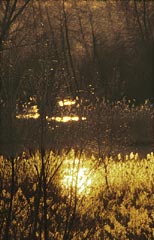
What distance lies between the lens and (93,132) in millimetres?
17766

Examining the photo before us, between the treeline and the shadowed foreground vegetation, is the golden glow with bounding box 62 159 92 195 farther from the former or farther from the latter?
the treeline

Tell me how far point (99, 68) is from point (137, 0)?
893 cm

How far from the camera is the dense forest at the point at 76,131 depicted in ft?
19.8

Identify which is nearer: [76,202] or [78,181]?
[76,202]

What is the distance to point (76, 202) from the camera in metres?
6.19

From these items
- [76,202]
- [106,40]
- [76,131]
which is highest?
[106,40]

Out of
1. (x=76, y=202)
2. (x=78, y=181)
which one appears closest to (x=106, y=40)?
(x=78, y=181)

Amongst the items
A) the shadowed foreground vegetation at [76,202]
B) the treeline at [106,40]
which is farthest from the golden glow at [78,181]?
the treeline at [106,40]

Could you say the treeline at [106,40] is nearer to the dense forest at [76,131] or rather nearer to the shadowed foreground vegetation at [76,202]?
the dense forest at [76,131]

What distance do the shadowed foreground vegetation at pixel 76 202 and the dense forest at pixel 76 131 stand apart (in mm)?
20

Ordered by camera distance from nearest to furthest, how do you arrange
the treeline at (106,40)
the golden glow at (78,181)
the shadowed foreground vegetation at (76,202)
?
the shadowed foreground vegetation at (76,202)
the golden glow at (78,181)
the treeline at (106,40)

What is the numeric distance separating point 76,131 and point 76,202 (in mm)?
9906

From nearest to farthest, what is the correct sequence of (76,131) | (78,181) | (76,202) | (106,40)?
(76,202) < (78,181) < (76,131) < (106,40)

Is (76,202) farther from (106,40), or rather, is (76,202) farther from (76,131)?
(106,40)
